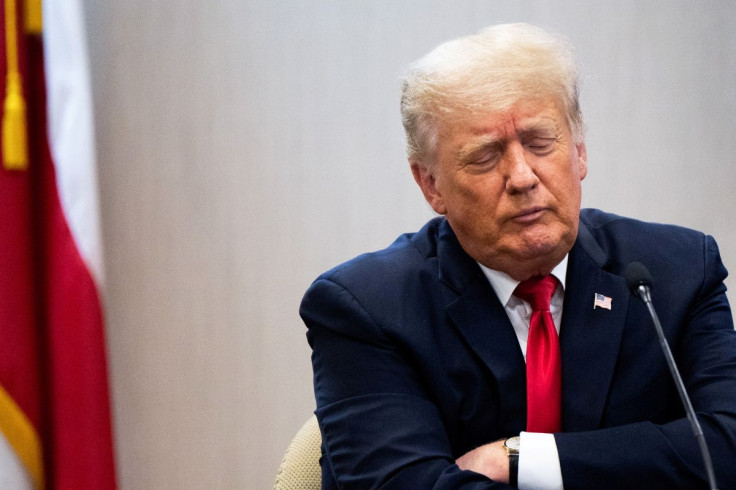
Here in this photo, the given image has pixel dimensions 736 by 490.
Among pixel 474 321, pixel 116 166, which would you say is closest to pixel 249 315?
pixel 116 166

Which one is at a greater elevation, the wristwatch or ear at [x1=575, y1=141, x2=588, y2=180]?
ear at [x1=575, y1=141, x2=588, y2=180]

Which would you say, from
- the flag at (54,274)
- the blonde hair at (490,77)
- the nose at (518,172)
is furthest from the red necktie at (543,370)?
the flag at (54,274)

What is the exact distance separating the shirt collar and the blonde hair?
284 millimetres

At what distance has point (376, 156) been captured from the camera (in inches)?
117

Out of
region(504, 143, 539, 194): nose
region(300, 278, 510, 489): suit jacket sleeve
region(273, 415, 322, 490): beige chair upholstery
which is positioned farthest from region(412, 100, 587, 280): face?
region(273, 415, 322, 490): beige chair upholstery

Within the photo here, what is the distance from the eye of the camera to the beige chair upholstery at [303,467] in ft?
6.56

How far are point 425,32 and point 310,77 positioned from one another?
1.35 feet

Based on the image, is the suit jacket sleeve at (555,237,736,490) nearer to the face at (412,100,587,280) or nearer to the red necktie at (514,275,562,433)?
the red necktie at (514,275,562,433)

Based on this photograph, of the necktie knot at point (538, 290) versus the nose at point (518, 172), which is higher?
the nose at point (518, 172)

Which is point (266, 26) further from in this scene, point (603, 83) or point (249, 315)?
point (603, 83)

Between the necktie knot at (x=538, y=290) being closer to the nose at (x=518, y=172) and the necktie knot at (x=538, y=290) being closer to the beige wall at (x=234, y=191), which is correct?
the nose at (x=518, y=172)

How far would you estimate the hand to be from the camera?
172cm

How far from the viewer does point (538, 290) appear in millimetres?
1929

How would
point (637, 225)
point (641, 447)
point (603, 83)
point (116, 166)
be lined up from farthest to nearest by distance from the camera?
1. point (603, 83)
2. point (116, 166)
3. point (637, 225)
4. point (641, 447)
